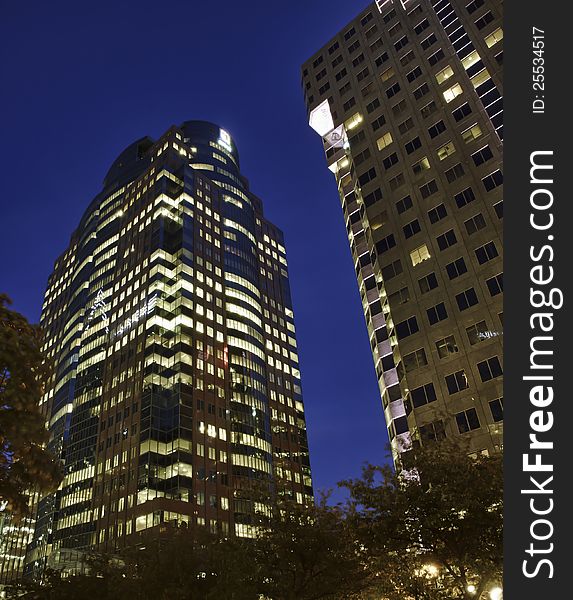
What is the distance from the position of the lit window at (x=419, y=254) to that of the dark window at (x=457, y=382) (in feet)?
48.4

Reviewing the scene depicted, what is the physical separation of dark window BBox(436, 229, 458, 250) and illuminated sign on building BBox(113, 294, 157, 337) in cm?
7173

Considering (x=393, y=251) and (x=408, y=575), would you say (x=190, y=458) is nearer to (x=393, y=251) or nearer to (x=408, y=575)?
(x=393, y=251)

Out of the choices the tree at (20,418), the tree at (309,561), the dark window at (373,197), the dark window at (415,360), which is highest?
the dark window at (373,197)

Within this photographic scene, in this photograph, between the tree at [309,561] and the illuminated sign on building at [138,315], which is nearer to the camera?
the tree at [309,561]

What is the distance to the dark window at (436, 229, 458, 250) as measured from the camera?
58.9 meters

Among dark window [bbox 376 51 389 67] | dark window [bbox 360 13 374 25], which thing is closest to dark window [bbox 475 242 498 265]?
dark window [bbox 376 51 389 67]

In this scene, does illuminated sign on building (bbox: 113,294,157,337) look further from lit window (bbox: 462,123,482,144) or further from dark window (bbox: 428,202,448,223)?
lit window (bbox: 462,123,482,144)

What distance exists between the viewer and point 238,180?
156 metres

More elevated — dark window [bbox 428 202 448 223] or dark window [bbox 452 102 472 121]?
dark window [bbox 452 102 472 121]

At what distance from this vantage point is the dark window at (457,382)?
5175cm

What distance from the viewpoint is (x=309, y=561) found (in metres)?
31.7

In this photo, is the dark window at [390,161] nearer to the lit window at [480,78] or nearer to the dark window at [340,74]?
the lit window at [480,78]

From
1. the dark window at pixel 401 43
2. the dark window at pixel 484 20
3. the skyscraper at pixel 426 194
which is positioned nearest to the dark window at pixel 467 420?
the skyscraper at pixel 426 194

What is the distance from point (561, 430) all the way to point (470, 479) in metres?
13.7
